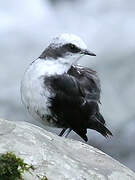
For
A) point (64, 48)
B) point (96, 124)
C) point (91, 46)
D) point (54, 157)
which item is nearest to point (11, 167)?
point (54, 157)

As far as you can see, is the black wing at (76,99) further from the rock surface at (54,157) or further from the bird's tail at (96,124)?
the rock surface at (54,157)

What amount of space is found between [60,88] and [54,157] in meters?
1.80

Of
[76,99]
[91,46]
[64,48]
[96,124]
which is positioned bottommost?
[91,46]

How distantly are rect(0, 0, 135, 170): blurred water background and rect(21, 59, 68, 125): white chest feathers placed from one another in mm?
4771

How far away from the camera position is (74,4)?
1318 centimetres

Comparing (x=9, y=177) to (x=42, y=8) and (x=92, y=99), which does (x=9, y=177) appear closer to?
(x=92, y=99)

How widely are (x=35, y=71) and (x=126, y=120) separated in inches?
214

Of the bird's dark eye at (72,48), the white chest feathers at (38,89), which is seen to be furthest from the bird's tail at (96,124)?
the bird's dark eye at (72,48)

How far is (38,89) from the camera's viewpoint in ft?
19.3

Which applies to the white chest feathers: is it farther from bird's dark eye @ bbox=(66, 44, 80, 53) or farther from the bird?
bird's dark eye @ bbox=(66, 44, 80, 53)

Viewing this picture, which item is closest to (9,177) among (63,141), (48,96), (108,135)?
(63,141)

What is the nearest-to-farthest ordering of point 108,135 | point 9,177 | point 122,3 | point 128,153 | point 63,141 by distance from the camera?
point 9,177 < point 63,141 < point 108,135 < point 128,153 < point 122,3

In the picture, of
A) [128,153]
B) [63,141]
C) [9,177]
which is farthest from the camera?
[128,153]

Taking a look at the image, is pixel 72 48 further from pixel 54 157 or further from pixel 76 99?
pixel 54 157
